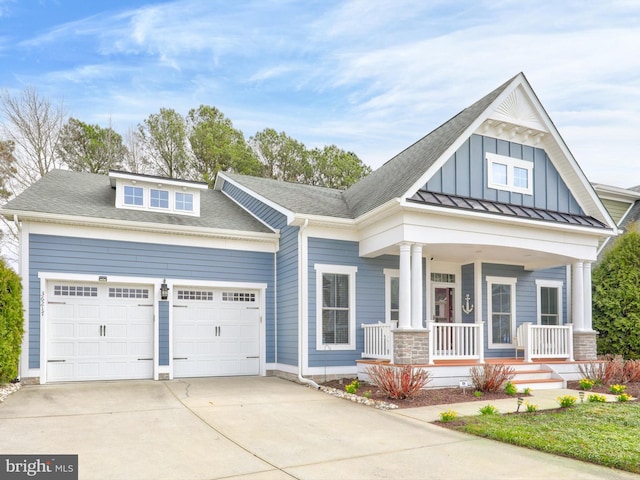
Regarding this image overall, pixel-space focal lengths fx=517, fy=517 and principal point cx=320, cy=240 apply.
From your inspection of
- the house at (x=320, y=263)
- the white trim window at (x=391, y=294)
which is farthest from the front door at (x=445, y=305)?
the white trim window at (x=391, y=294)

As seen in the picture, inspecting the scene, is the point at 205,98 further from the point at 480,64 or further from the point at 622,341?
the point at 622,341

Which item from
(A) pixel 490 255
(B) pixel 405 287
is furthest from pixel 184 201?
(A) pixel 490 255

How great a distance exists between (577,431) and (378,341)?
17.3 feet

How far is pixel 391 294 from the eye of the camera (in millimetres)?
12688

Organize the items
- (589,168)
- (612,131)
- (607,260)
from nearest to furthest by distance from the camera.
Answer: (607,260), (612,131), (589,168)

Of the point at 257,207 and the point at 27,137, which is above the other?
the point at 27,137

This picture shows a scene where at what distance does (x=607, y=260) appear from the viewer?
48.3ft

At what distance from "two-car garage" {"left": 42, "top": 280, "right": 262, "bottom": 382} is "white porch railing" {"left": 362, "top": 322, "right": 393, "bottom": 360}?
2.74 m

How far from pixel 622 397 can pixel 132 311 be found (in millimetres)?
10068

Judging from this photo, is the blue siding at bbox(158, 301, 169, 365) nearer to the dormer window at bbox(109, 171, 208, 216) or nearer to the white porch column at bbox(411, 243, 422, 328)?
the dormer window at bbox(109, 171, 208, 216)

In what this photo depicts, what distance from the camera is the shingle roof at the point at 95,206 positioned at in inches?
439

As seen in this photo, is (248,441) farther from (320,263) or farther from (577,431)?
(320,263)

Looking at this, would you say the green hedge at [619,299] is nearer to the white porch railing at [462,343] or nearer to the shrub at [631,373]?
the shrub at [631,373]

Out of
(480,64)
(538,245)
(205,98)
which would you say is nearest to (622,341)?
(538,245)
